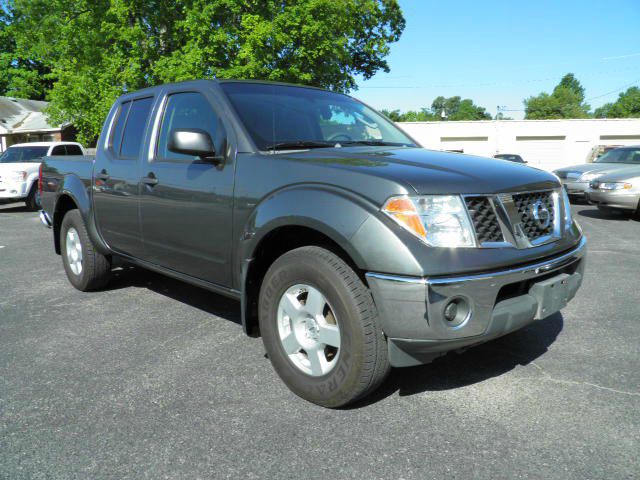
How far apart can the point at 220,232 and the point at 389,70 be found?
31669 mm

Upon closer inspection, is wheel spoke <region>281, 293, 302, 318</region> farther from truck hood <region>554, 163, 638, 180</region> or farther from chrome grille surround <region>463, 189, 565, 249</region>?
truck hood <region>554, 163, 638, 180</region>

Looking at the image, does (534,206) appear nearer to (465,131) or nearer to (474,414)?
(474,414)

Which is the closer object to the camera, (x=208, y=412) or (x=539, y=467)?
(x=539, y=467)

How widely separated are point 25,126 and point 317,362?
120ft

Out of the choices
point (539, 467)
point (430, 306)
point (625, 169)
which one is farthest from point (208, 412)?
point (625, 169)

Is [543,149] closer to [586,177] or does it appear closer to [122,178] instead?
[586,177]

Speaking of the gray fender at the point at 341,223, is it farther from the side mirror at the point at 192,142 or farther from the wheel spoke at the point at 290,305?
the side mirror at the point at 192,142

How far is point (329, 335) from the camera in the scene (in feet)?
8.84

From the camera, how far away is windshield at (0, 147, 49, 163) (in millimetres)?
14062

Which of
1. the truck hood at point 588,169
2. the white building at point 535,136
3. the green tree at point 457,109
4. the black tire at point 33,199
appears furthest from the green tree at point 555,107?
the black tire at point 33,199

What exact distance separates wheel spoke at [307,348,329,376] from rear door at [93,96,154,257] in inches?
76.7

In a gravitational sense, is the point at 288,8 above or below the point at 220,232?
above

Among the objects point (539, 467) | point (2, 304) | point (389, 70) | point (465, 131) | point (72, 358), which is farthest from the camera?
point (465, 131)

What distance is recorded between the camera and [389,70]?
3272cm
